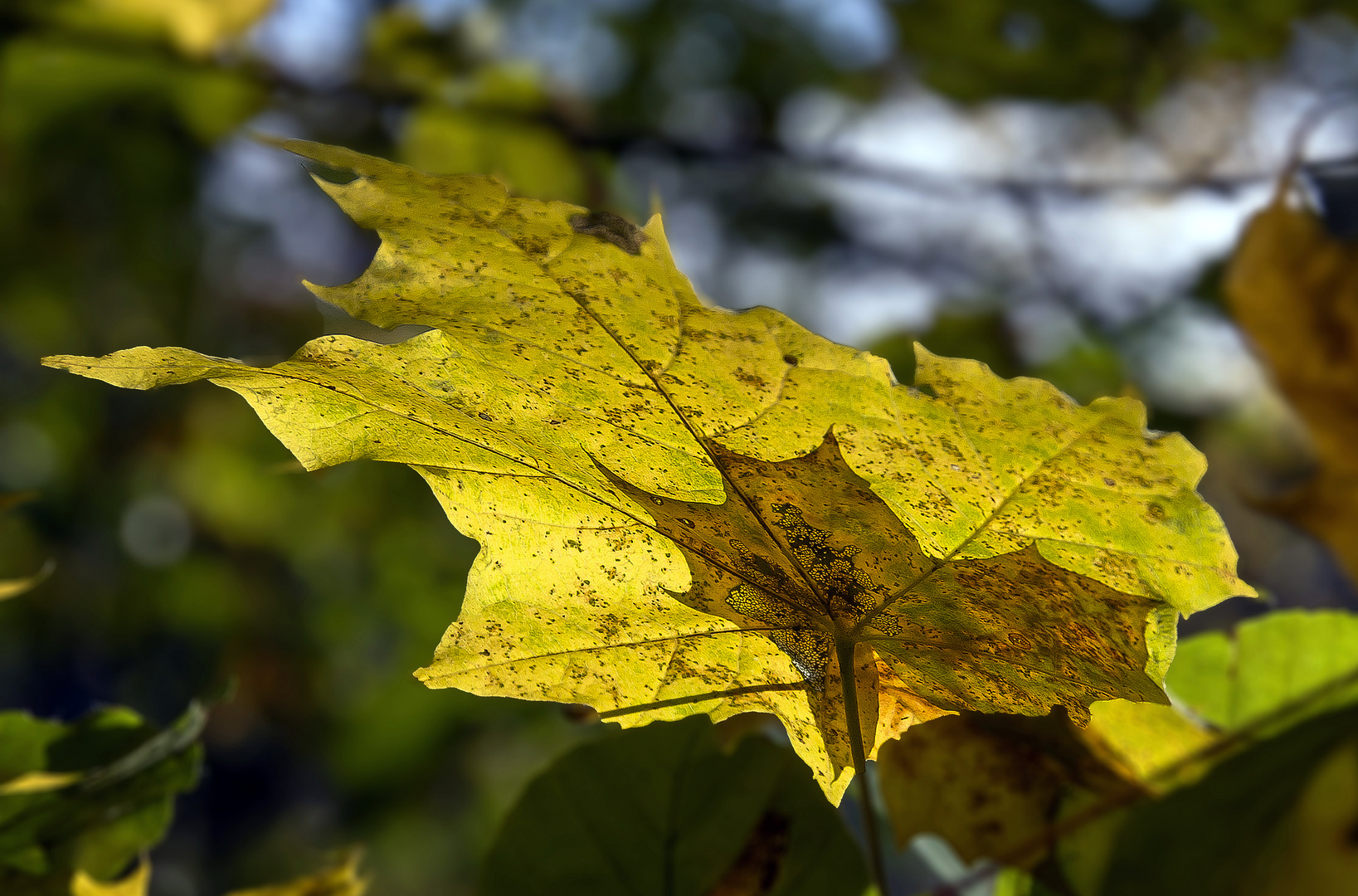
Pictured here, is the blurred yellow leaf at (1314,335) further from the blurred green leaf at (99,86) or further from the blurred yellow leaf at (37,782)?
the blurred green leaf at (99,86)

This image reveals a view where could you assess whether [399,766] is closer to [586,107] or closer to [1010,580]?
[586,107]

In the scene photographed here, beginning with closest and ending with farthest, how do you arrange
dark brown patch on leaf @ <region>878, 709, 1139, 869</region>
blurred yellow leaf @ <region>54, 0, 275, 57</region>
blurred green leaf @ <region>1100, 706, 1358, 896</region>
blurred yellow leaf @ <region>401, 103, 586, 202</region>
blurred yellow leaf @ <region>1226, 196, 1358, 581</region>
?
blurred green leaf @ <region>1100, 706, 1358, 896</region> → dark brown patch on leaf @ <region>878, 709, 1139, 869</region> → blurred yellow leaf @ <region>1226, 196, 1358, 581</region> → blurred yellow leaf @ <region>54, 0, 275, 57</region> → blurred yellow leaf @ <region>401, 103, 586, 202</region>

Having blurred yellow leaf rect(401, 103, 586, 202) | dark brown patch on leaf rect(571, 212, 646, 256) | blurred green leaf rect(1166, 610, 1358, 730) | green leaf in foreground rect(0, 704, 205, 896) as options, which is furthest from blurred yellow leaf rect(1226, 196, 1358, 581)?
blurred yellow leaf rect(401, 103, 586, 202)

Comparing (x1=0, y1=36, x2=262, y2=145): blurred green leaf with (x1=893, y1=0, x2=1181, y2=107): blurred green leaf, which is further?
(x1=893, y1=0, x2=1181, y2=107): blurred green leaf

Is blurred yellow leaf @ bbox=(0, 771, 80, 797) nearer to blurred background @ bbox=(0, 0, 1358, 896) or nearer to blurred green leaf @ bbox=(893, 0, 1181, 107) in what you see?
blurred background @ bbox=(0, 0, 1358, 896)

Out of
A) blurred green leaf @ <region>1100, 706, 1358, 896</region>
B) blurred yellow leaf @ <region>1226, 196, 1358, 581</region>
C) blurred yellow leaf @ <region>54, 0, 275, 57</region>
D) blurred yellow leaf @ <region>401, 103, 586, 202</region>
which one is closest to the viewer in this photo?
blurred green leaf @ <region>1100, 706, 1358, 896</region>

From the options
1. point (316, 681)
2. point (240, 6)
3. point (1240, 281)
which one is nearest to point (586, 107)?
point (240, 6)
